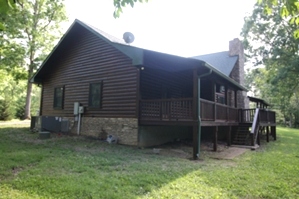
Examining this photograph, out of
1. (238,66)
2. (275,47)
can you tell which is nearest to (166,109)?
(238,66)

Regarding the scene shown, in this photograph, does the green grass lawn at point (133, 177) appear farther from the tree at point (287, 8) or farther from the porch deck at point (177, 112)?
the tree at point (287, 8)

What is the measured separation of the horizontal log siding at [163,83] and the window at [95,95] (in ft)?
8.70

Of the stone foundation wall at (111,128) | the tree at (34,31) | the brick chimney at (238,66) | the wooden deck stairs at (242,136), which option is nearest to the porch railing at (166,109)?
the stone foundation wall at (111,128)

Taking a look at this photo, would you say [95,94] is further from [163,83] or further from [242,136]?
[242,136]

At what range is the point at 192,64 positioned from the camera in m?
8.23

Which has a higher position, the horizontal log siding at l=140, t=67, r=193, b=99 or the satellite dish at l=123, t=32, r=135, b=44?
the satellite dish at l=123, t=32, r=135, b=44

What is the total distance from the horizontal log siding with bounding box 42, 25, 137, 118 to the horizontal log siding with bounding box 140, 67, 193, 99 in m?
0.55

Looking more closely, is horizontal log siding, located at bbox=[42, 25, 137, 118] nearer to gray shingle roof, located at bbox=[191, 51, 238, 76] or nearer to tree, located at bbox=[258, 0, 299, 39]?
tree, located at bbox=[258, 0, 299, 39]

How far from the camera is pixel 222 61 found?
19875 mm

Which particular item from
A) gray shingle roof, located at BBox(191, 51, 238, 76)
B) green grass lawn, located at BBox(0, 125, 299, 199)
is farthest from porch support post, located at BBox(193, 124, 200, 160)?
gray shingle roof, located at BBox(191, 51, 238, 76)

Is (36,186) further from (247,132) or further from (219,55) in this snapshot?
(219,55)

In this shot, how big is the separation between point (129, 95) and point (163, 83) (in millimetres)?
2174

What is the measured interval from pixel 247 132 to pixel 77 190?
11372 mm

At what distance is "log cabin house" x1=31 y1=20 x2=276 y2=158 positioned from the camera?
8727 millimetres
